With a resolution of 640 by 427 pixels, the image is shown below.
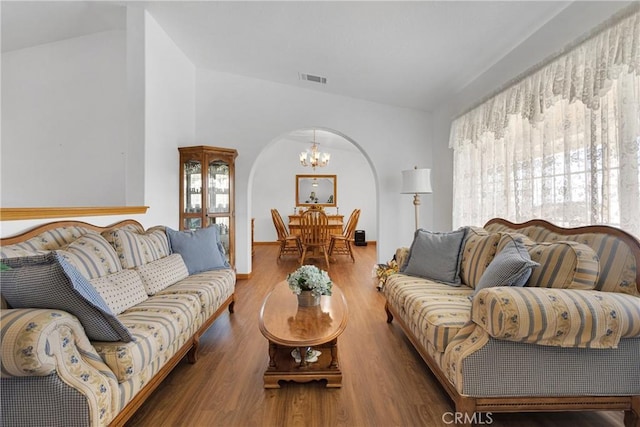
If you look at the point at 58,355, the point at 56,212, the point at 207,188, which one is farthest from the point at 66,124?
the point at 58,355

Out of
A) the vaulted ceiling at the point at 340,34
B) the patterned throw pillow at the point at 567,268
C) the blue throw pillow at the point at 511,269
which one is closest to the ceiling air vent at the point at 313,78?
the vaulted ceiling at the point at 340,34

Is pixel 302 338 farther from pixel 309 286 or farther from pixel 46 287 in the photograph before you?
pixel 46 287

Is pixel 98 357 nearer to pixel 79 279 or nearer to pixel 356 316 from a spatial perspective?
pixel 79 279

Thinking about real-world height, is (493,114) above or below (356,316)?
above

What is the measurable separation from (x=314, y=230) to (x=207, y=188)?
6.37ft

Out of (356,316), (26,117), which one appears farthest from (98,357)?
(26,117)

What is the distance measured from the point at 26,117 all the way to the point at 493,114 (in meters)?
5.37

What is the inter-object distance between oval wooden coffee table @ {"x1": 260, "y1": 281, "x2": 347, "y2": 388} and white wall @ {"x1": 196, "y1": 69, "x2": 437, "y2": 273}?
8.65ft

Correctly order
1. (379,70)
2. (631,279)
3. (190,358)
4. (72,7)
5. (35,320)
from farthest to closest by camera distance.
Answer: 1. (379,70)
2. (72,7)
3. (190,358)
4. (631,279)
5. (35,320)

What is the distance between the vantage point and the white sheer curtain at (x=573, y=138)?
164 centimetres

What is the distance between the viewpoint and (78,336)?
1196 millimetres

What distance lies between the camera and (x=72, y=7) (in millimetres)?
3051

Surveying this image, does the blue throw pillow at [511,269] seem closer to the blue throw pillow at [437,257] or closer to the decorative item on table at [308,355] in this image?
the blue throw pillow at [437,257]

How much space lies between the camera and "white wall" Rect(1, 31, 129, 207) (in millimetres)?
3510
